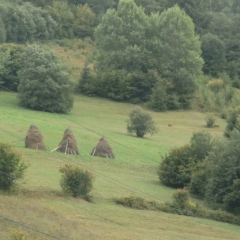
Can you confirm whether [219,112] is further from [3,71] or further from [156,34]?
[3,71]

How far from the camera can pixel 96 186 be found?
1644 inches

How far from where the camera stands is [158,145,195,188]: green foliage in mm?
48969

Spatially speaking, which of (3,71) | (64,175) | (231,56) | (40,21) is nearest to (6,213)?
(64,175)

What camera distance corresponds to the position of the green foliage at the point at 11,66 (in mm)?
79750

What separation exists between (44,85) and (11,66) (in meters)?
8.31

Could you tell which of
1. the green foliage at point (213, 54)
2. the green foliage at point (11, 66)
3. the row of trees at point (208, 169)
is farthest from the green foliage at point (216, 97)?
the row of trees at point (208, 169)

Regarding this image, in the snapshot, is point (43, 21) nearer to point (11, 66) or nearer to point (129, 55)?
point (129, 55)

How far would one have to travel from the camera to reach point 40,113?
70.9 m

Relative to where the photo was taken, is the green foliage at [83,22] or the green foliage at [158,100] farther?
the green foliage at [83,22]

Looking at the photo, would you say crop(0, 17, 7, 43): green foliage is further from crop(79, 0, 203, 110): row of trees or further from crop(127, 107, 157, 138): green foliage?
crop(127, 107, 157, 138): green foliage

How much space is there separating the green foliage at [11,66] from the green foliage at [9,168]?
4198 centimetres

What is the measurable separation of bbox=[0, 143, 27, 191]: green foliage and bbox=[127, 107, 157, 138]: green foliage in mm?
28917

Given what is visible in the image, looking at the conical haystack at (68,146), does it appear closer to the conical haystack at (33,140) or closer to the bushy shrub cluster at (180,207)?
the conical haystack at (33,140)

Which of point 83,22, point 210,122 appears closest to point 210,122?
point 210,122
